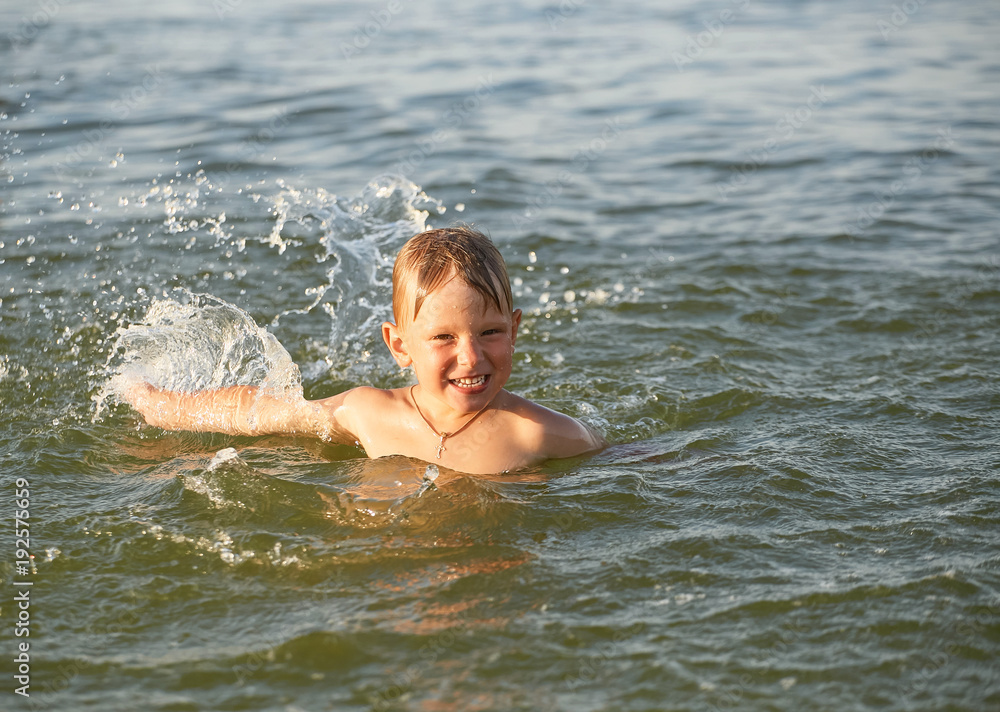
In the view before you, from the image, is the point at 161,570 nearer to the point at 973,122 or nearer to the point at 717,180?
the point at 717,180

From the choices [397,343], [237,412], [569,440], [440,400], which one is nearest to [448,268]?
[397,343]

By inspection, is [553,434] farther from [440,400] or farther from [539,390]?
[539,390]

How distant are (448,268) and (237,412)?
1.35m

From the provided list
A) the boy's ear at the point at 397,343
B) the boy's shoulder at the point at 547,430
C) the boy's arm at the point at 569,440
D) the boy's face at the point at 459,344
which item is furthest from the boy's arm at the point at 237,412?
the boy's arm at the point at 569,440

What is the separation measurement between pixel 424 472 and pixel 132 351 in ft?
5.57

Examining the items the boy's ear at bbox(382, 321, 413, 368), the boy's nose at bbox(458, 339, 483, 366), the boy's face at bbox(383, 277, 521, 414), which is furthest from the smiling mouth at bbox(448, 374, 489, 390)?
the boy's ear at bbox(382, 321, 413, 368)

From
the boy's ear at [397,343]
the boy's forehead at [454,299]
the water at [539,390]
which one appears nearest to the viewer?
the water at [539,390]

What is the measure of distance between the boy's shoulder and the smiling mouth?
0.29 metres

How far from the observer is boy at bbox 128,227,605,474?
3.71 meters

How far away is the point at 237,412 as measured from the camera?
442cm

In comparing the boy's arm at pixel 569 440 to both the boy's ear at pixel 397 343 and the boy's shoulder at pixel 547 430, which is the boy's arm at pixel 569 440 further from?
the boy's ear at pixel 397 343

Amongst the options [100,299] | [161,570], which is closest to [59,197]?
[100,299]

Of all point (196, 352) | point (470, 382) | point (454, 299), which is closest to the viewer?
point (454, 299)

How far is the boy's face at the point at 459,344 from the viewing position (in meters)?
3.69
